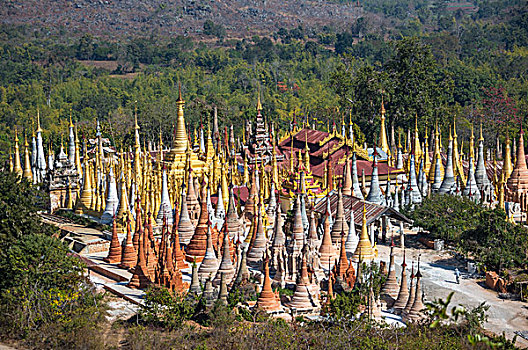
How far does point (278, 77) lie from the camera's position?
88.6m

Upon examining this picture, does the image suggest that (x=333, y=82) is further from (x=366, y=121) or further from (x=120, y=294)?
(x=120, y=294)

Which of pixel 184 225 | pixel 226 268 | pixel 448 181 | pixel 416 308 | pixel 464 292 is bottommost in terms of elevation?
pixel 464 292

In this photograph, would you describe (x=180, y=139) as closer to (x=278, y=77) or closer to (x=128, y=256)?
(x=128, y=256)

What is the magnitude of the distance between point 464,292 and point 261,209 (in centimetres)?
673

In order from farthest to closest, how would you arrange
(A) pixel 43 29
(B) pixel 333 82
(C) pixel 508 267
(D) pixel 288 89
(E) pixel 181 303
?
(A) pixel 43 29, (D) pixel 288 89, (B) pixel 333 82, (C) pixel 508 267, (E) pixel 181 303

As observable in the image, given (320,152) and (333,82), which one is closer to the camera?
(320,152)

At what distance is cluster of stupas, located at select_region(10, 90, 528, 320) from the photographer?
20672mm

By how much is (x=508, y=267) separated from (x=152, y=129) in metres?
36.2

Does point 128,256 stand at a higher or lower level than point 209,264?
lower

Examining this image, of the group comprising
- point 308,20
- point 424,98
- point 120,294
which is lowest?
point 120,294

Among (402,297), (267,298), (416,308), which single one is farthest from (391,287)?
(267,298)

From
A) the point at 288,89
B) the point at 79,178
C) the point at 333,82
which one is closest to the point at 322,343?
the point at 79,178

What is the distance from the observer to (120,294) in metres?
21.1

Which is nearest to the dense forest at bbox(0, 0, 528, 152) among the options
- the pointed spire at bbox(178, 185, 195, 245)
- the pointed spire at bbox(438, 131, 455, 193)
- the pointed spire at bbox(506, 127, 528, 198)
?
the pointed spire at bbox(506, 127, 528, 198)
